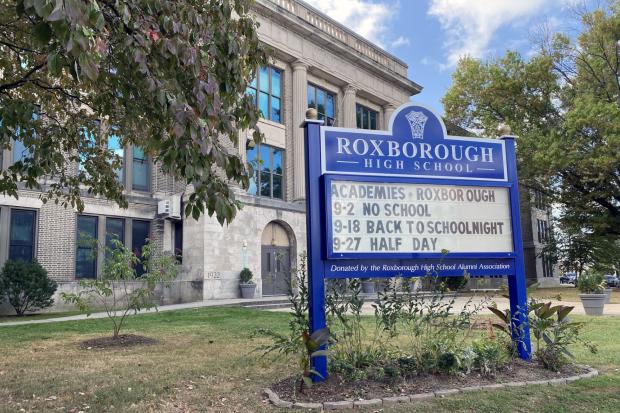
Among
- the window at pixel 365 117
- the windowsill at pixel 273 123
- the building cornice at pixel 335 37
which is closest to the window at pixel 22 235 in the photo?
the windowsill at pixel 273 123

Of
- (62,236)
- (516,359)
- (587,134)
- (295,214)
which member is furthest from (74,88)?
(587,134)

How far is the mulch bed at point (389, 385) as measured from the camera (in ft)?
17.5

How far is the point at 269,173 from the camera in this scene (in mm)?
25438

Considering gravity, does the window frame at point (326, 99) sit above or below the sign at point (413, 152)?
above

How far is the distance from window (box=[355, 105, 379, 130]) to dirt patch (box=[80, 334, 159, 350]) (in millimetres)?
23752

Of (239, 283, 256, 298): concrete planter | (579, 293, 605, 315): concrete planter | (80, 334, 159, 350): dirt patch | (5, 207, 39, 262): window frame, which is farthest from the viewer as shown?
(239, 283, 256, 298): concrete planter

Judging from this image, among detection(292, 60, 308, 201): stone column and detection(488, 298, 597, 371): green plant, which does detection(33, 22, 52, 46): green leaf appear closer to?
detection(488, 298, 597, 371): green plant

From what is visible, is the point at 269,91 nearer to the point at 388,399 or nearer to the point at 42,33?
the point at 388,399

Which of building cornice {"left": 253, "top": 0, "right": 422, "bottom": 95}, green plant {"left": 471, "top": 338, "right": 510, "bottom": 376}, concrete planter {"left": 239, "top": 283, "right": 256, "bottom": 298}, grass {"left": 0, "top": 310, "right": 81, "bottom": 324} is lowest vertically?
grass {"left": 0, "top": 310, "right": 81, "bottom": 324}

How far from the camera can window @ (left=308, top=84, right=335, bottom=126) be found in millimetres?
28562

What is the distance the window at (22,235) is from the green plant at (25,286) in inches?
38.1

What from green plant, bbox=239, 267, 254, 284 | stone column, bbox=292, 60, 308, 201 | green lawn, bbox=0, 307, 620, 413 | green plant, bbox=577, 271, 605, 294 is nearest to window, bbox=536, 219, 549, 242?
stone column, bbox=292, 60, 308, 201

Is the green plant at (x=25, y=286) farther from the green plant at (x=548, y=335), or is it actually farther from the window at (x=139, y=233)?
the green plant at (x=548, y=335)

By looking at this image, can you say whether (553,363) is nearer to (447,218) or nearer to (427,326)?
(427,326)
